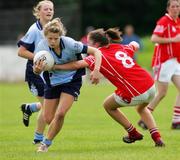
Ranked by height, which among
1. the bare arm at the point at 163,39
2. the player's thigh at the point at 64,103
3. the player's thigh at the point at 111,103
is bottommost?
the bare arm at the point at 163,39

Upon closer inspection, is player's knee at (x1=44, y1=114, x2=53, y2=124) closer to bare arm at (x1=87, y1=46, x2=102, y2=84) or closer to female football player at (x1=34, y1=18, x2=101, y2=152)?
female football player at (x1=34, y1=18, x2=101, y2=152)

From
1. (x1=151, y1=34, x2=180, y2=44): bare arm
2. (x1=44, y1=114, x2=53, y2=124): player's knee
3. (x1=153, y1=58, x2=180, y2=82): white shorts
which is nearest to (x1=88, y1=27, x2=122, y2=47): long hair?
(x1=44, y1=114, x2=53, y2=124): player's knee

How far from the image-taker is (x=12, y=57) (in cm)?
3222

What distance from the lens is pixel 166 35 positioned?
1358cm

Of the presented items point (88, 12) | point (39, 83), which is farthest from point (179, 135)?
point (88, 12)

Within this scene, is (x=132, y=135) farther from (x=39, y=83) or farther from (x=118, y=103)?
(x=39, y=83)

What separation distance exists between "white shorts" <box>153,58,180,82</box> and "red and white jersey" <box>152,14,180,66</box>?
0.08m

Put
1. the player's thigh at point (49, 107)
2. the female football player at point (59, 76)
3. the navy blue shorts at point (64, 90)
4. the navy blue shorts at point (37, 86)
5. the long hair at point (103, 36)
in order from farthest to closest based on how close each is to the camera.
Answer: the navy blue shorts at point (37, 86), the long hair at point (103, 36), the player's thigh at point (49, 107), the navy blue shorts at point (64, 90), the female football player at point (59, 76)

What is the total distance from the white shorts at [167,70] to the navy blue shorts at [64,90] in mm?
3764

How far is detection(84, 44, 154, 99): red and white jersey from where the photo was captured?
33.8ft

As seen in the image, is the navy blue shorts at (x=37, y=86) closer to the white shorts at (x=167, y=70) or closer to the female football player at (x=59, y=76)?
the female football player at (x=59, y=76)

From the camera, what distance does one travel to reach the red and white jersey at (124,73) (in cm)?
1029

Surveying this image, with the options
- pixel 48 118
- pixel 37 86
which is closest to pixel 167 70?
pixel 37 86

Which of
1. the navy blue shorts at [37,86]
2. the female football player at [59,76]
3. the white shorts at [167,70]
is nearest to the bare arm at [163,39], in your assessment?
the white shorts at [167,70]
